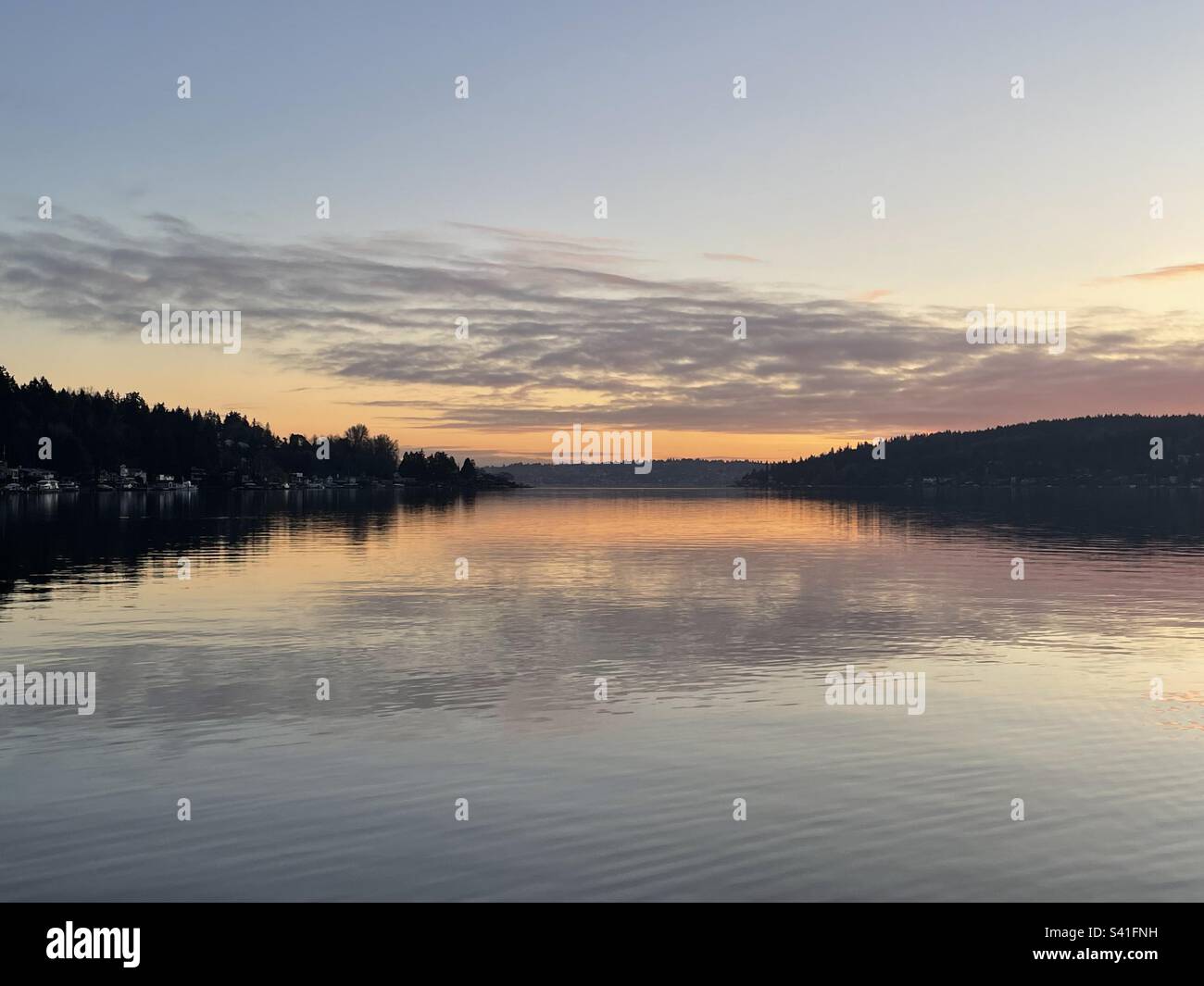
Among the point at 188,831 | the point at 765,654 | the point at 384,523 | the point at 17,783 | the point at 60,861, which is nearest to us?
the point at 60,861

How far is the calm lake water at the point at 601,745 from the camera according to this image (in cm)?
1741

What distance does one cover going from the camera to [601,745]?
25641mm

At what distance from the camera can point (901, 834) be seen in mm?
19125

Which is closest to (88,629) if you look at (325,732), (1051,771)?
(325,732)

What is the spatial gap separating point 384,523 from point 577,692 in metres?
120

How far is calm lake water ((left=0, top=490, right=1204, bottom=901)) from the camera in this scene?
17406mm
